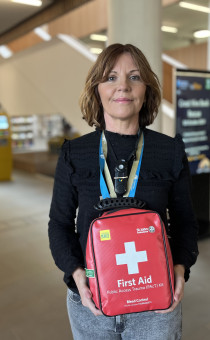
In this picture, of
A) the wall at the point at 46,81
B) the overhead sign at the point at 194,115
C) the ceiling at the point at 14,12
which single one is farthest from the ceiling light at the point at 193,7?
the overhead sign at the point at 194,115

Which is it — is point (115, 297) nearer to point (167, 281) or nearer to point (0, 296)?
point (167, 281)

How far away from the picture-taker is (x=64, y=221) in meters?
1.09

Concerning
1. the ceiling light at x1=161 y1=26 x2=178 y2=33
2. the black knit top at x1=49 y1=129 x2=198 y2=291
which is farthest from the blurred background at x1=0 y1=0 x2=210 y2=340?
the black knit top at x1=49 y1=129 x2=198 y2=291

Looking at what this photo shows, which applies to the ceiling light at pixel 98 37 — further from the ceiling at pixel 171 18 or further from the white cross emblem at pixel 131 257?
the white cross emblem at pixel 131 257

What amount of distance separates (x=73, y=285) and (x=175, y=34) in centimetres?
1290

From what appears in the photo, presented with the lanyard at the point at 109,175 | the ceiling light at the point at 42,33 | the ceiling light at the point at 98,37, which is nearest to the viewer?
the lanyard at the point at 109,175

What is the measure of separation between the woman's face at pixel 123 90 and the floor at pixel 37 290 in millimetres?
1798

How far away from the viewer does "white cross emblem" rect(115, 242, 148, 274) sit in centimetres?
89

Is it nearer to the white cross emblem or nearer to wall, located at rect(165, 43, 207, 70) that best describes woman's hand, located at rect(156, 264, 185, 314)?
the white cross emblem

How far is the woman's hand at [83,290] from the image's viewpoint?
0.93 m

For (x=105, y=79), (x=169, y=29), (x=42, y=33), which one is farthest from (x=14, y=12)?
(x=105, y=79)

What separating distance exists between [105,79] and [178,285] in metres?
0.64

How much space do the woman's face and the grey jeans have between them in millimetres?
603

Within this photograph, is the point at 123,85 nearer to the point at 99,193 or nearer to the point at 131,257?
the point at 99,193
